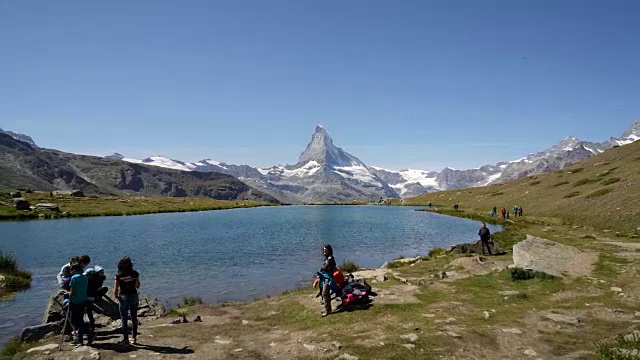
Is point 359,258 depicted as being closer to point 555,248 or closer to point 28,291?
point 555,248

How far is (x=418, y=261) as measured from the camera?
129 ft

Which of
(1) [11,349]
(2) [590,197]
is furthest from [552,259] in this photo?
(2) [590,197]

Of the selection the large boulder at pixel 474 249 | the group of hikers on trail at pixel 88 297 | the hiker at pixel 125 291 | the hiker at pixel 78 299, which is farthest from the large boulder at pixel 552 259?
the hiker at pixel 78 299

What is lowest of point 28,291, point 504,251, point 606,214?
point 28,291

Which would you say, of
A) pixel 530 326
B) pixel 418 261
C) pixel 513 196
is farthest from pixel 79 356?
pixel 513 196

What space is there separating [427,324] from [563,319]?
266 inches

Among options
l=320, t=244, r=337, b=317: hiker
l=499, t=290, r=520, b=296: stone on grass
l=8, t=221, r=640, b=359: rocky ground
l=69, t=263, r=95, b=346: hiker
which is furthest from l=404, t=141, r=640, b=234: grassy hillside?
l=69, t=263, r=95, b=346: hiker

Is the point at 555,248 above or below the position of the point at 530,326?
above

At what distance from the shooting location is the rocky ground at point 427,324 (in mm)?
15656

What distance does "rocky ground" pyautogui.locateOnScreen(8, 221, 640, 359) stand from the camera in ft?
51.4

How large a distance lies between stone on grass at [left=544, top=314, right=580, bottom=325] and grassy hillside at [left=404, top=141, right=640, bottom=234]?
42069 millimetres

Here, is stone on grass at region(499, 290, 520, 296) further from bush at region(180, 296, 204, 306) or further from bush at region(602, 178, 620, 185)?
bush at region(602, 178, 620, 185)

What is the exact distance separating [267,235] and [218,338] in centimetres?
5600

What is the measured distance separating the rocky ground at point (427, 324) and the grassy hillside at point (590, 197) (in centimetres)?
3681
